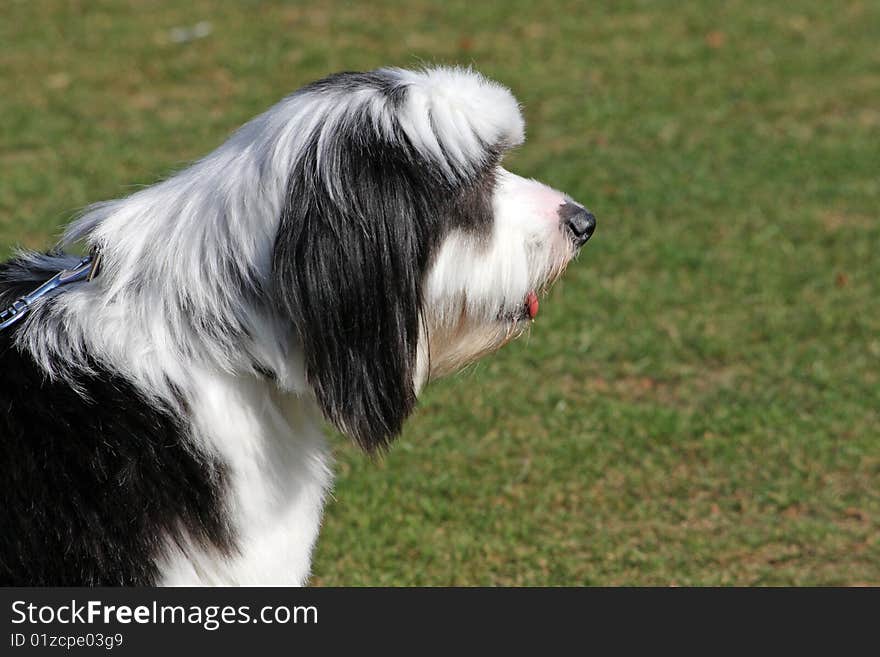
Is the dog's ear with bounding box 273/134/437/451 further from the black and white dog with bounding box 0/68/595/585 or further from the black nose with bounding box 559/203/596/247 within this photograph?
the black nose with bounding box 559/203/596/247

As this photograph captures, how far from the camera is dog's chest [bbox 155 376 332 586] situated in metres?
2.52

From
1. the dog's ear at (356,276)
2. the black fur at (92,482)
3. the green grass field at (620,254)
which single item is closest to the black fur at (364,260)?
the dog's ear at (356,276)

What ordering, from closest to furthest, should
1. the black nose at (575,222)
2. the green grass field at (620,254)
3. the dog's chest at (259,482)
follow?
the dog's chest at (259,482), the black nose at (575,222), the green grass field at (620,254)

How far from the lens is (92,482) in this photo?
7.91 feet

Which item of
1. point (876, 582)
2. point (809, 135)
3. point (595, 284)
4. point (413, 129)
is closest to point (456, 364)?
point (413, 129)

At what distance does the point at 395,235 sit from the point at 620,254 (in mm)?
3872

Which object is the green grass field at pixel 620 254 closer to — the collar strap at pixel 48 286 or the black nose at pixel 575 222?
the black nose at pixel 575 222

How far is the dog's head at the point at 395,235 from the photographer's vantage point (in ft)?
8.08

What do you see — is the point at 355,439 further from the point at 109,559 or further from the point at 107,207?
the point at 107,207

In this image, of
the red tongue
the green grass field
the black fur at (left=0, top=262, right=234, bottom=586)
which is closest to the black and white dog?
the black fur at (left=0, top=262, right=234, bottom=586)

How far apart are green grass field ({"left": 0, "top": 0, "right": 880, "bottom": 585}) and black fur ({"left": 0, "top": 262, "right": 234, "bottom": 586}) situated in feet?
5.53

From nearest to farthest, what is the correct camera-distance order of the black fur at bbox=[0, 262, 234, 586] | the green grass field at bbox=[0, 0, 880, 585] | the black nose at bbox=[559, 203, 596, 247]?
the black fur at bbox=[0, 262, 234, 586], the black nose at bbox=[559, 203, 596, 247], the green grass field at bbox=[0, 0, 880, 585]
